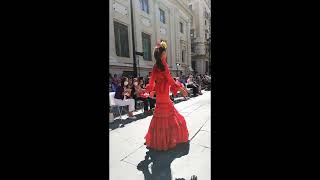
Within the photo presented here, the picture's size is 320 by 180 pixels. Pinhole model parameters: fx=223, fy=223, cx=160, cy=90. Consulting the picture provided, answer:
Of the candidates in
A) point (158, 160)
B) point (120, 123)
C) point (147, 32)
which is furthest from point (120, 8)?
point (158, 160)

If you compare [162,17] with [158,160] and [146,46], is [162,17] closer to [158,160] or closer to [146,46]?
[146,46]

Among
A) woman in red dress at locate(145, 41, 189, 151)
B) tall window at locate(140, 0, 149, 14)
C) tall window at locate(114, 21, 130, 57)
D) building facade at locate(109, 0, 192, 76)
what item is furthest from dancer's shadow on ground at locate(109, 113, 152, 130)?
tall window at locate(140, 0, 149, 14)

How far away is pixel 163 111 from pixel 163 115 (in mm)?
54

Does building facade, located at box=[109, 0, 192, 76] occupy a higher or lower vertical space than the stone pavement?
higher

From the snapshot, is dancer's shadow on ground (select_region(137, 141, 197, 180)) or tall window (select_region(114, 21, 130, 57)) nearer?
dancer's shadow on ground (select_region(137, 141, 197, 180))

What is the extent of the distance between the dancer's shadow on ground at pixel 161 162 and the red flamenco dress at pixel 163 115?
116mm

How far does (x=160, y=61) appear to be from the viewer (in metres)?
2.91

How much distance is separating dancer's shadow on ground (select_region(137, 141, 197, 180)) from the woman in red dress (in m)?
0.11

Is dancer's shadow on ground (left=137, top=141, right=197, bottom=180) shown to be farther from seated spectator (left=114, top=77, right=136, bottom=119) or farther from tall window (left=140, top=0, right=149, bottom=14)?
tall window (left=140, top=0, right=149, bottom=14)

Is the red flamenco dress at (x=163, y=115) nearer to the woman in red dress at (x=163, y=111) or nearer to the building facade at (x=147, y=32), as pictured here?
the woman in red dress at (x=163, y=111)

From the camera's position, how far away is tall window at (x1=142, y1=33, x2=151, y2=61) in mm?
16188
